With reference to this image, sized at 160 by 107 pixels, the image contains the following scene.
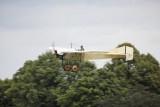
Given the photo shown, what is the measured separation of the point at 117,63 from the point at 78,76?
6.69 metres

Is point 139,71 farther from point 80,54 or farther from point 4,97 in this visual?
point 4,97

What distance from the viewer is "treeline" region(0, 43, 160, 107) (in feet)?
125

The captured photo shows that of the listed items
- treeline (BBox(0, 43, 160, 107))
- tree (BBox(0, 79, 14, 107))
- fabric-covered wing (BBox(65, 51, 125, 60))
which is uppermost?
fabric-covered wing (BBox(65, 51, 125, 60))

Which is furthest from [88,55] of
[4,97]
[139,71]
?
[4,97]

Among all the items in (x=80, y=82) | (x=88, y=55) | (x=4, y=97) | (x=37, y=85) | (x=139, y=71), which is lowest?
(x=4, y=97)

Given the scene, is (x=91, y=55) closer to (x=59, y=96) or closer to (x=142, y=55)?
(x=59, y=96)

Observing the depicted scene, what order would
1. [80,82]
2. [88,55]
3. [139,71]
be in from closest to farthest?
[88,55], [80,82], [139,71]

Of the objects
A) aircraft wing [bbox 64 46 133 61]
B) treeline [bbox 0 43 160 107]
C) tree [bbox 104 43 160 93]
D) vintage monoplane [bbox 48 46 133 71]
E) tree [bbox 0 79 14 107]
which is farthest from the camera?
tree [bbox 0 79 14 107]

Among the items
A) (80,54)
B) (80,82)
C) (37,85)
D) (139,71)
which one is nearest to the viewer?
(80,54)

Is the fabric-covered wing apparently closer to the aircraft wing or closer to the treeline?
the aircraft wing

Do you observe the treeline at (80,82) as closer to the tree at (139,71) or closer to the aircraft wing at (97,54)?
the tree at (139,71)

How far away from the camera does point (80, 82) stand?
38844 millimetres

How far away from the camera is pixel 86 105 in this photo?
37562mm

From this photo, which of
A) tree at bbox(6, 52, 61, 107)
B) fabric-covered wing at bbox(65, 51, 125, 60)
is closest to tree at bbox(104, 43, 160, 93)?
tree at bbox(6, 52, 61, 107)
